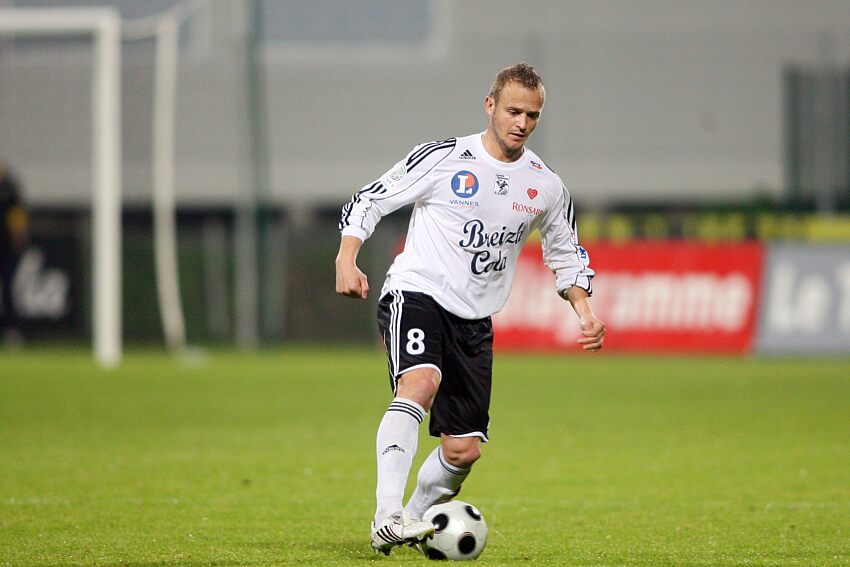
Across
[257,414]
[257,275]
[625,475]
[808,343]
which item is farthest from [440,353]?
[257,275]

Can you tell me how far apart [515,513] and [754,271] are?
41.6ft

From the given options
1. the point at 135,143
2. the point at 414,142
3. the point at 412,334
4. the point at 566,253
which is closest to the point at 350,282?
the point at 412,334

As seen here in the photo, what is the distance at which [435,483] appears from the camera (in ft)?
20.7

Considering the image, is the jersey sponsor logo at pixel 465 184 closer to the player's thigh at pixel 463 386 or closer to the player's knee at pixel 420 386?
the player's thigh at pixel 463 386

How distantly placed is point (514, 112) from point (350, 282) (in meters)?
1.05

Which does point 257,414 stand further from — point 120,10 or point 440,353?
point 120,10

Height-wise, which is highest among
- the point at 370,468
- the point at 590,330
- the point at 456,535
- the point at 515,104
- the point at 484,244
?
the point at 515,104

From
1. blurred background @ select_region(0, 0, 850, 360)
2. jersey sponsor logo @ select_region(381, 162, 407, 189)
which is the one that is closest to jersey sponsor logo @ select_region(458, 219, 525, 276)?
jersey sponsor logo @ select_region(381, 162, 407, 189)

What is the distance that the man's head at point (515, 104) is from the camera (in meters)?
5.95

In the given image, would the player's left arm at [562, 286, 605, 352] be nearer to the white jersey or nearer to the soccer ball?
the white jersey

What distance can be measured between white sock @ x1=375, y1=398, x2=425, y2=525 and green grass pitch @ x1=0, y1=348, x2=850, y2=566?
0.29 m

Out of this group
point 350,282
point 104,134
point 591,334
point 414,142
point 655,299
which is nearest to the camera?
point 350,282

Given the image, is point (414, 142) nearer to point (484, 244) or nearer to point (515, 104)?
point (484, 244)

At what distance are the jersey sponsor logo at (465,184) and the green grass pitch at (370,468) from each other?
1.58 m
